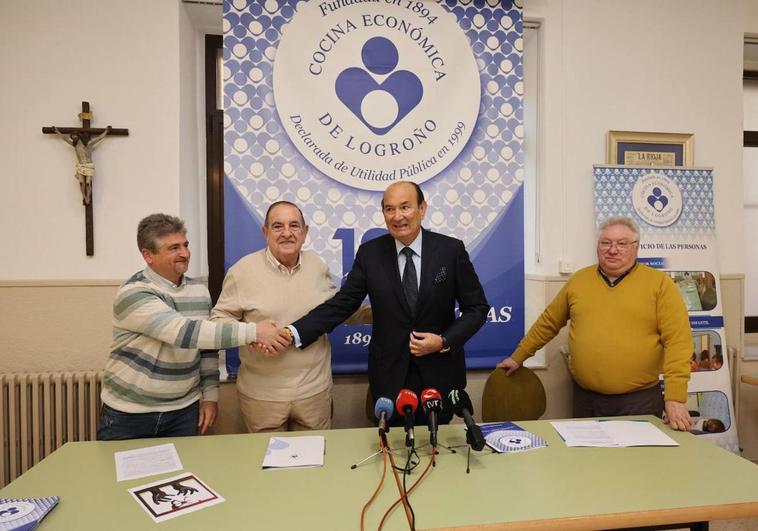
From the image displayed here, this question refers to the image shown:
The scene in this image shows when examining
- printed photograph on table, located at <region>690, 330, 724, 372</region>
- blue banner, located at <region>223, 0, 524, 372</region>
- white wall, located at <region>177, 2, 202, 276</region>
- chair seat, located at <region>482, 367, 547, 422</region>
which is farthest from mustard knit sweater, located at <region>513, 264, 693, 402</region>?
white wall, located at <region>177, 2, 202, 276</region>

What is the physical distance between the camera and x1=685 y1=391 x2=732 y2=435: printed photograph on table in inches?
117

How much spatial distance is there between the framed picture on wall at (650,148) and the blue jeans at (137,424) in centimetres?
298

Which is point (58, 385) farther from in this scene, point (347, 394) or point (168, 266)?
point (347, 394)

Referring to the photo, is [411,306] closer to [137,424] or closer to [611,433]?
[611,433]

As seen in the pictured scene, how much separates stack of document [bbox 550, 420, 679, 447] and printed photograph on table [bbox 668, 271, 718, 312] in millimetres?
1506

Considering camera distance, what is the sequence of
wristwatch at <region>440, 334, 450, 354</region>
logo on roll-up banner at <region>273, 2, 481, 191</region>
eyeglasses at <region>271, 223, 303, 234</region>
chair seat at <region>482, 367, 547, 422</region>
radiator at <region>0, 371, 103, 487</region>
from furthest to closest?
logo on roll-up banner at <region>273, 2, 481, 191</region>, radiator at <region>0, 371, 103, 487</region>, chair seat at <region>482, 367, 547, 422</region>, eyeglasses at <region>271, 223, 303, 234</region>, wristwatch at <region>440, 334, 450, 354</region>

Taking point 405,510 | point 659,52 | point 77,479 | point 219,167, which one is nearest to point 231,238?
point 219,167

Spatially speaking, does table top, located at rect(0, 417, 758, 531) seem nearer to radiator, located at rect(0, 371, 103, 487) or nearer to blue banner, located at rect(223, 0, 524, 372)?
radiator, located at rect(0, 371, 103, 487)

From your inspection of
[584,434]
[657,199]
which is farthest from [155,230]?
[657,199]

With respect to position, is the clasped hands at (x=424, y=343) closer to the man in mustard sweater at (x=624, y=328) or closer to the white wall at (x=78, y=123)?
the man in mustard sweater at (x=624, y=328)

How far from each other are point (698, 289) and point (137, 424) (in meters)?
3.34

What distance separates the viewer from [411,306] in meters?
2.05

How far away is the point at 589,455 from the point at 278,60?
2.55 metres

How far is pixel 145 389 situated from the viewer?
Result: 73.2 inches
